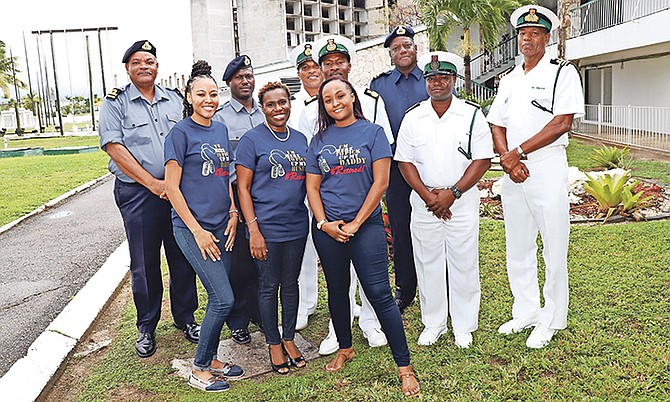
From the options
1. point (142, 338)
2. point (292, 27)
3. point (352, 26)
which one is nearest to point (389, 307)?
point (142, 338)

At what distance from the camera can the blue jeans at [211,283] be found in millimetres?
3596

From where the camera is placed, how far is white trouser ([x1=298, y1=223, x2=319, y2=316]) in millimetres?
4621

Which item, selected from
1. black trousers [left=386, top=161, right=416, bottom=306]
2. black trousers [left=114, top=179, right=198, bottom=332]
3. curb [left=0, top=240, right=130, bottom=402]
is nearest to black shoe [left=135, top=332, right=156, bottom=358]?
black trousers [left=114, top=179, right=198, bottom=332]

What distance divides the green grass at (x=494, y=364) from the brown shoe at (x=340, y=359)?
53mm

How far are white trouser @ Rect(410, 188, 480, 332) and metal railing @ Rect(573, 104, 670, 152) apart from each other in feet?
38.8

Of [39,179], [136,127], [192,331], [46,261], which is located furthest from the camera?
[39,179]

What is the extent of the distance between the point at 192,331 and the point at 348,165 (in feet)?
6.34

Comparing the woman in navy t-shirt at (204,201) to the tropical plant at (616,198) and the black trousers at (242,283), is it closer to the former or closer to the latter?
the black trousers at (242,283)

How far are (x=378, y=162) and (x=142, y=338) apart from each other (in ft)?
7.30

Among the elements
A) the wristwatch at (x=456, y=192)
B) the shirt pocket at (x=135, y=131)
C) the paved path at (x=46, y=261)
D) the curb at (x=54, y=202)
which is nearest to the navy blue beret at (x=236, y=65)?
the shirt pocket at (x=135, y=131)

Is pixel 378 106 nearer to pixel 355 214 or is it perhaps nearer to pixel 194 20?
pixel 355 214

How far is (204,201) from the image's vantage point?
3.61m

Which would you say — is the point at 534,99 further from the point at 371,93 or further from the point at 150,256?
the point at 150,256

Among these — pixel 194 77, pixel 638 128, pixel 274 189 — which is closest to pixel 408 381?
pixel 274 189
